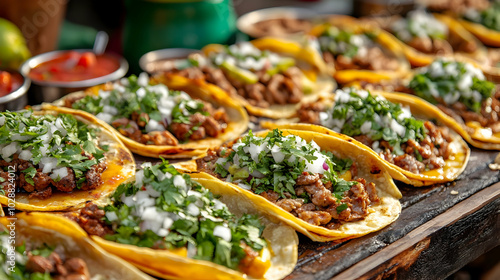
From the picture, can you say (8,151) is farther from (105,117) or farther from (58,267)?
(58,267)

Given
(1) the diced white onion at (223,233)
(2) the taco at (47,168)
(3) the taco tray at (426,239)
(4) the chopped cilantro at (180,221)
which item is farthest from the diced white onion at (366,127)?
(2) the taco at (47,168)

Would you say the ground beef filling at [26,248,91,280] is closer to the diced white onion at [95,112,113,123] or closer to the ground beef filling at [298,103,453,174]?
the diced white onion at [95,112,113,123]

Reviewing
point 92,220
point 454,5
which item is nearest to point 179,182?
point 92,220

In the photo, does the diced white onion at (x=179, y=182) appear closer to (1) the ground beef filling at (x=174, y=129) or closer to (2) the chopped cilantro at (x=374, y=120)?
(1) the ground beef filling at (x=174, y=129)

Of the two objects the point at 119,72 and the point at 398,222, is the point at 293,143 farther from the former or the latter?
the point at 119,72

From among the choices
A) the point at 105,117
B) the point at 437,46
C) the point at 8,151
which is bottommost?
the point at 437,46

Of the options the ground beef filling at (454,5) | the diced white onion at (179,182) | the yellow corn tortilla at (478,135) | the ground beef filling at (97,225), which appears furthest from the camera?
the ground beef filling at (454,5)
